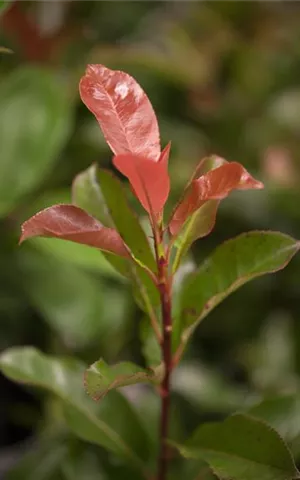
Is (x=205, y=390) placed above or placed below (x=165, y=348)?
below

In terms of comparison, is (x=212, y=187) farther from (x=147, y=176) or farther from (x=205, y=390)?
(x=205, y=390)

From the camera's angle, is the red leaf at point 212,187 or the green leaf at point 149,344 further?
the green leaf at point 149,344

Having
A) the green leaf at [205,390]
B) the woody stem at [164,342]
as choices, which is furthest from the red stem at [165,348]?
the green leaf at [205,390]

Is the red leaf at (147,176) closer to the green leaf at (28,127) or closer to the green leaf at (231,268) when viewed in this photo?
the green leaf at (231,268)

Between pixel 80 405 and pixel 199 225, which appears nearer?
pixel 199 225

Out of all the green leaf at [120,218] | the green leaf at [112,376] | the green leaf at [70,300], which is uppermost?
the green leaf at [120,218]

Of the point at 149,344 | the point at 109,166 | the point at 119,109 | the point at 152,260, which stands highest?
the point at 119,109

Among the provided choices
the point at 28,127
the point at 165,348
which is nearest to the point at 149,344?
the point at 165,348
